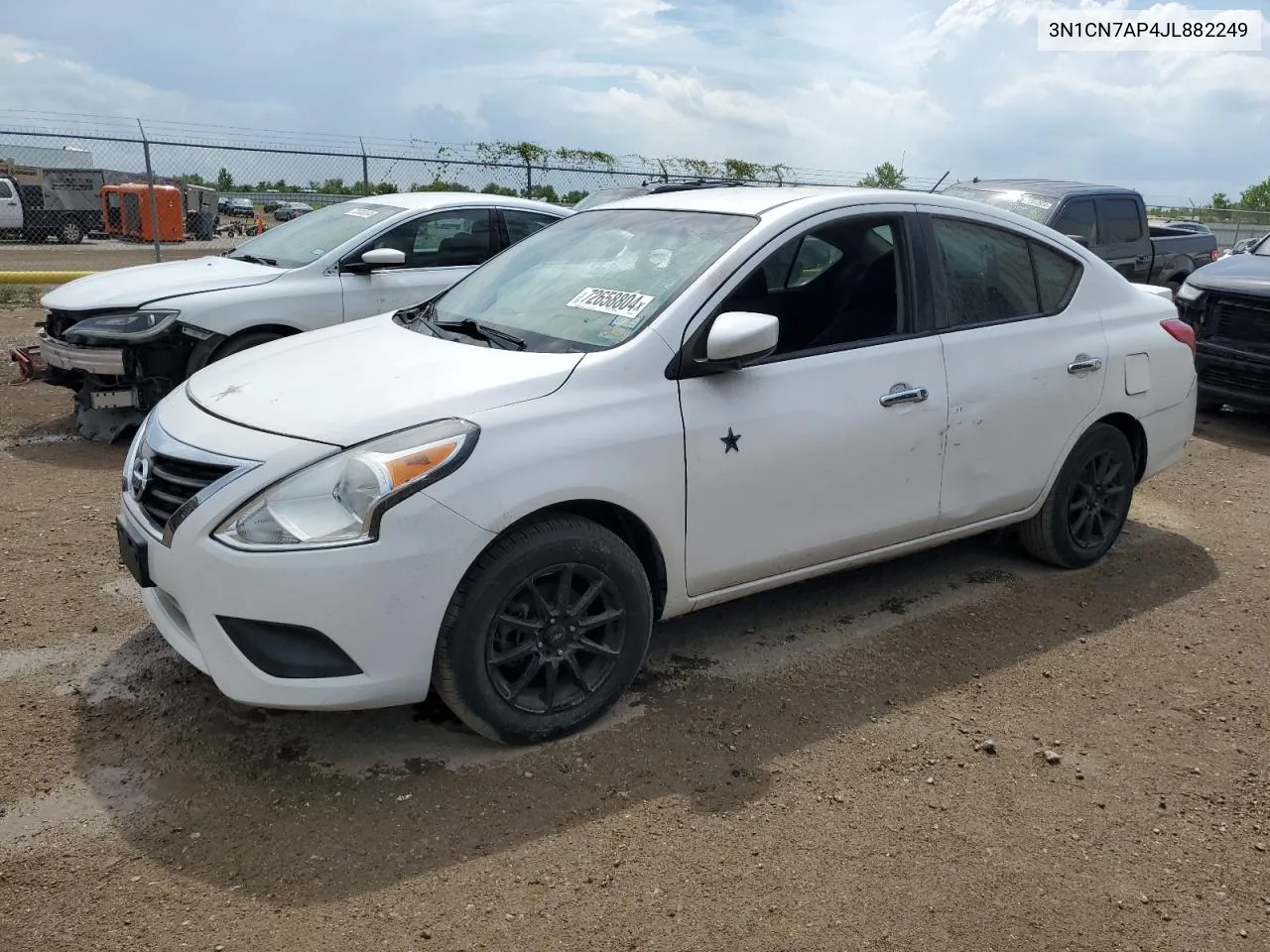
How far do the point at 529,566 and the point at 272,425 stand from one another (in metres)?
0.90

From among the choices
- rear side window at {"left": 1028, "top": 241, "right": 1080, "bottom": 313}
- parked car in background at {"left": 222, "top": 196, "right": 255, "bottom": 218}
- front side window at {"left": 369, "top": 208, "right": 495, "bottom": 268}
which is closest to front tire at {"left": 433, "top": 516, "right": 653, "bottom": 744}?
rear side window at {"left": 1028, "top": 241, "right": 1080, "bottom": 313}

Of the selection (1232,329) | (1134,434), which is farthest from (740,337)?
(1232,329)

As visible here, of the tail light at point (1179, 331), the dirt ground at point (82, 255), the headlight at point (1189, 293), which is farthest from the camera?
the dirt ground at point (82, 255)

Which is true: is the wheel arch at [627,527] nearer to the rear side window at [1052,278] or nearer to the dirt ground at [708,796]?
the dirt ground at [708,796]

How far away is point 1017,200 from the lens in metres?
10.8

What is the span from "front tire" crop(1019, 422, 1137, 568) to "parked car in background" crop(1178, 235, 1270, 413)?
12.4 feet

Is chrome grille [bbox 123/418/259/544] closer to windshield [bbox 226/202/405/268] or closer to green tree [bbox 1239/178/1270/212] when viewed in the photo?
windshield [bbox 226/202/405/268]

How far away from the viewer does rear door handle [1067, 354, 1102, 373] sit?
4.78 meters

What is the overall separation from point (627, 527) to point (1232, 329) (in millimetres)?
6925

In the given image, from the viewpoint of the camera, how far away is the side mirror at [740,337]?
11.7 ft

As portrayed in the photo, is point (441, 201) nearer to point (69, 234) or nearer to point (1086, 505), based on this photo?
point (1086, 505)

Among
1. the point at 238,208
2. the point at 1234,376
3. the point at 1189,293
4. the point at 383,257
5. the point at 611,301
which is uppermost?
the point at 238,208

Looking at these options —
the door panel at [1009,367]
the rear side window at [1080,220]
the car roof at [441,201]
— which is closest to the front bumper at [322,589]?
the door panel at [1009,367]

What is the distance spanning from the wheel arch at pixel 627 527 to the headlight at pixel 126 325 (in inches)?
167
